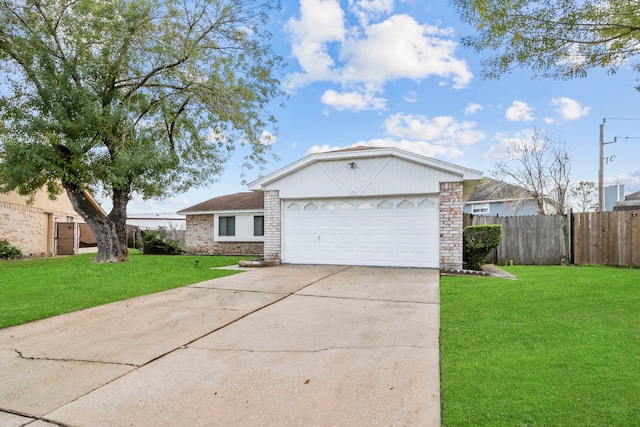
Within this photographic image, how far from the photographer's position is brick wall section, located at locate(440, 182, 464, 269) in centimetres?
1088

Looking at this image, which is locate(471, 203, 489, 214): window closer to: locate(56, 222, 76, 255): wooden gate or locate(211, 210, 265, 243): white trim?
locate(211, 210, 265, 243): white trim

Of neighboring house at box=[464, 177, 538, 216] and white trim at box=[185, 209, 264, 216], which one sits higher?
neighboring house at box=[464, 177, 538, 216]

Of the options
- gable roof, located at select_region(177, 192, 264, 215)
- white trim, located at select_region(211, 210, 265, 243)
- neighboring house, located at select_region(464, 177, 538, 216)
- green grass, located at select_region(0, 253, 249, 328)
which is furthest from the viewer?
neighboring house, located at select_region(464, 177, 538, 216)

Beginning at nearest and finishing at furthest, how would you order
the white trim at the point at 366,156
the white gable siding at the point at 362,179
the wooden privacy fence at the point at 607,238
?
the white trim at the point at 366,156 → the white gable siding at the point at 362,179 → the wooden privacy fence at the point at 607,238

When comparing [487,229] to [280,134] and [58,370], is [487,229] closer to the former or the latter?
[280,134]

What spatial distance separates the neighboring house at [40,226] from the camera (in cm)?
1722

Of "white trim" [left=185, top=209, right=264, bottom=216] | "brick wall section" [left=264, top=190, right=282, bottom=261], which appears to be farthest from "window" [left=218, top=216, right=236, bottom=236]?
"brick wall section" [left=264, top=190, right=282, bottom=261]

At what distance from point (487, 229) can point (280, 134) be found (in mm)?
9553

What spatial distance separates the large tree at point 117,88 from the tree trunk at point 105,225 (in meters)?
0.04

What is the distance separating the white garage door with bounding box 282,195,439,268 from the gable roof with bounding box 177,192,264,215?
22.2ft

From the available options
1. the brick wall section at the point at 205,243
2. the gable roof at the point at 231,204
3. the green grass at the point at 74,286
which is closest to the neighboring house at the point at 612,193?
the gable roof at the point at 231,204

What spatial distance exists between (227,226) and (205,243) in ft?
6.18

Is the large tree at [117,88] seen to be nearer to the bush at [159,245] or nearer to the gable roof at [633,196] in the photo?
the bush at [159,245]

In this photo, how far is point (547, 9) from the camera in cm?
562
